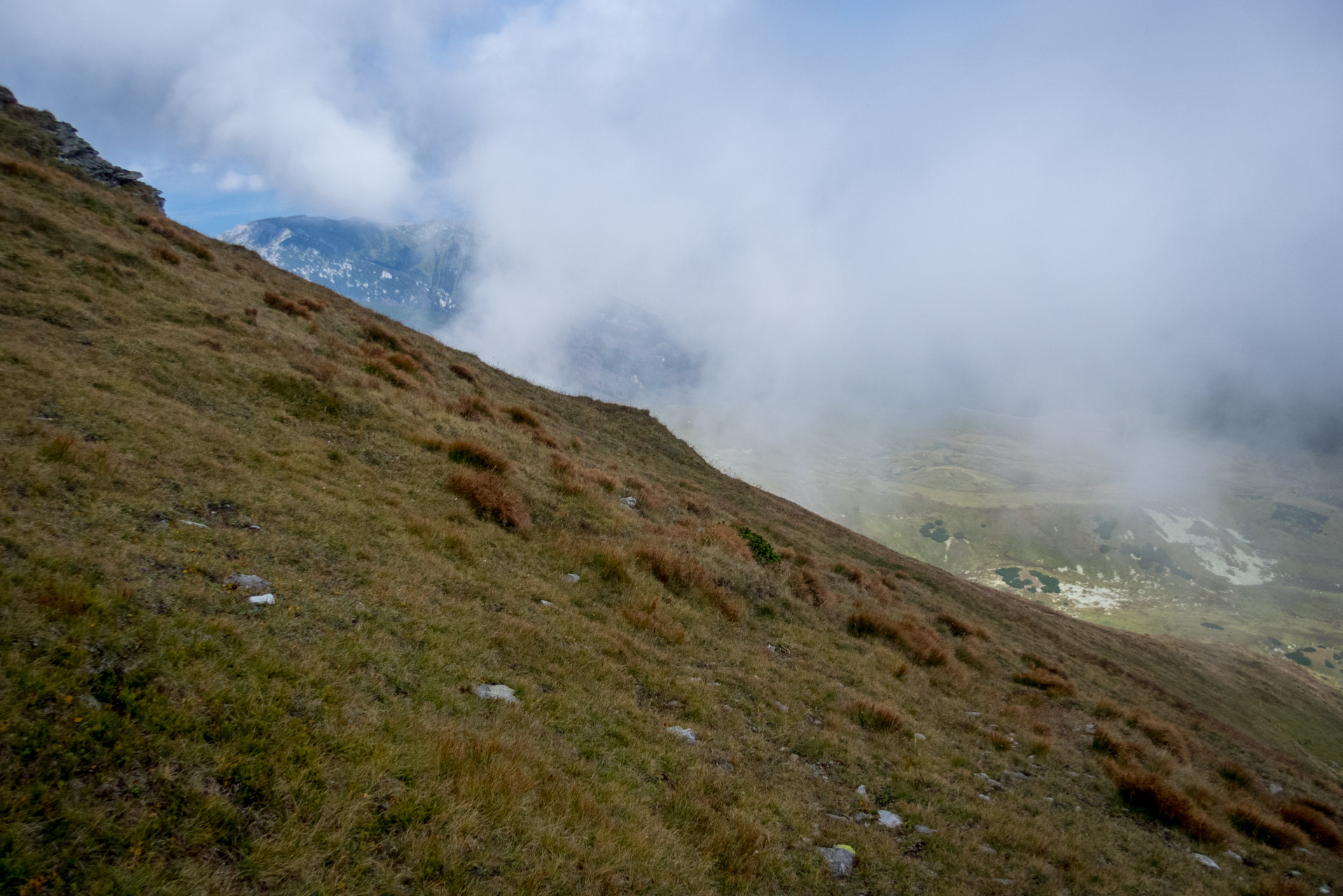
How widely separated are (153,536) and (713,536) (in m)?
15.6

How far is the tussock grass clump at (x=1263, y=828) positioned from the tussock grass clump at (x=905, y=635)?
7.26 m

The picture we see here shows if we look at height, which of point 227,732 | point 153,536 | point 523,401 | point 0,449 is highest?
point 523,401

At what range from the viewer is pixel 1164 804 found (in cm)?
1292

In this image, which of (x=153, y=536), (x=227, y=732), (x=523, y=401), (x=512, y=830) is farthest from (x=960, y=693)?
(x=523, y=401)

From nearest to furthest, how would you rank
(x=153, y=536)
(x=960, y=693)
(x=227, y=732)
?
1. (x=227, y=732)
2. (x=153, y=536)
3. (x=960, y=693)

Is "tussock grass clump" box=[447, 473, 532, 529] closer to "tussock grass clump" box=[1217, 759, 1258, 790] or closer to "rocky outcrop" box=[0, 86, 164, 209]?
"tussock grass clump" box=[1217, 759, 1258, 790]

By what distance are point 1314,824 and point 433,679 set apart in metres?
22.7

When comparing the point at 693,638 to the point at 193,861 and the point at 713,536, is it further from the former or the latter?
the point at 193,861

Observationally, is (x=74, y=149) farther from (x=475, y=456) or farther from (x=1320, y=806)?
(x=1320, y=806)

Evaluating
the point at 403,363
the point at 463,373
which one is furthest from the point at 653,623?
the point at 463,373

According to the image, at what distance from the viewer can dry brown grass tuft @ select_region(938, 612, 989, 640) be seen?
997 inches

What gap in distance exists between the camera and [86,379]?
41.6ft

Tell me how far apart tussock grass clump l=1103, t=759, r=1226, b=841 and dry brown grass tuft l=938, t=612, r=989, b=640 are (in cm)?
Answer: 1141

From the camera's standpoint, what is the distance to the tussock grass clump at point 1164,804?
1248 cm
